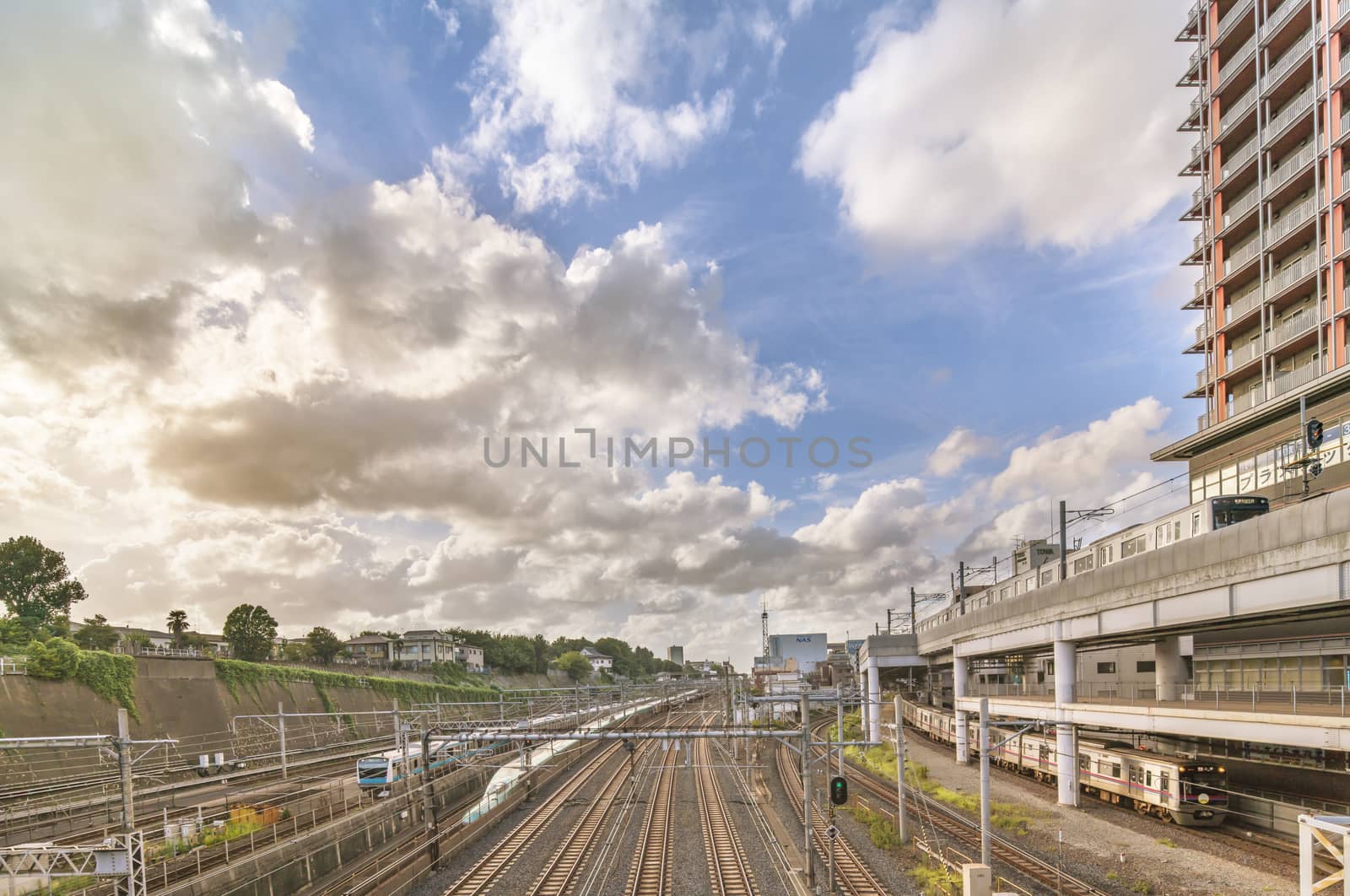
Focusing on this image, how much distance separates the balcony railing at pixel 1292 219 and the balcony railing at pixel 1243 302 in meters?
2.92

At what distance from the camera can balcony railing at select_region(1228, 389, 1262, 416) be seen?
38844 mm

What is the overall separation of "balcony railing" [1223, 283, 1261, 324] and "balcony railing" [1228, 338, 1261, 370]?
1608 mm

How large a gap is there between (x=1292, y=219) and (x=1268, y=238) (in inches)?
70.2

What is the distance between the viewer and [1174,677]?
34.7m

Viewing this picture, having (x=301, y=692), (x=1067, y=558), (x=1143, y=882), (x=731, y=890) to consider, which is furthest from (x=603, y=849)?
(x=301, y=692)

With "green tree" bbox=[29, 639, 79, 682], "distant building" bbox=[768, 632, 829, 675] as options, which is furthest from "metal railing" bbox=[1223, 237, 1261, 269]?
"distant building" bbox=[768, 632, 829, 675]

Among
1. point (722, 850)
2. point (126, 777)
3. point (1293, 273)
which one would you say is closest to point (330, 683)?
point (722, 850)

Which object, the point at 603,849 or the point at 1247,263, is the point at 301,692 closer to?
the point at 603,849

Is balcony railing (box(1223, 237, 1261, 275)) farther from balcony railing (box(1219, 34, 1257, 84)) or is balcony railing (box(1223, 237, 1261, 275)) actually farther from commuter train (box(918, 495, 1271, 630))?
commuter train (box(918, 495, 1271, 630))

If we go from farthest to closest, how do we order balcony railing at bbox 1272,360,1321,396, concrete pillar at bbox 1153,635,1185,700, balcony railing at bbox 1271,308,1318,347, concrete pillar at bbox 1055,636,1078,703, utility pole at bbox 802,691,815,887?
balcony railing at bbox 1271,308,1318,347, concrete pillar at bbox 1153,635,1185,700, balcony railing at bbox 1272,360,1321,396, concrete pillar at bbox 1055,636,1078,703, utility pole at bbox 802,691,815,887

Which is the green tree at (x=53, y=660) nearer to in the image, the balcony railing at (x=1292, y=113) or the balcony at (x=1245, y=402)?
the balcony at (x=1245, y=402)

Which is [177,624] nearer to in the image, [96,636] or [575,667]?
[96,636]

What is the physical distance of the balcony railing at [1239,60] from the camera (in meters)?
39.9

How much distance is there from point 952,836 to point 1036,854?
328 cm
